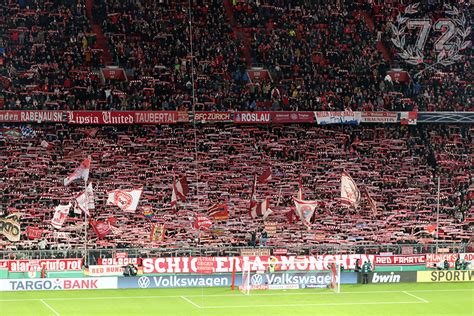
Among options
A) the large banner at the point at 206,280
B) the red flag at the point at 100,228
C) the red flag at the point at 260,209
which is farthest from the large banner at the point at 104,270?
the red flag at the point at 260,209

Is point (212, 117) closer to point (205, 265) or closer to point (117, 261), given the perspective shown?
point (205, 265)

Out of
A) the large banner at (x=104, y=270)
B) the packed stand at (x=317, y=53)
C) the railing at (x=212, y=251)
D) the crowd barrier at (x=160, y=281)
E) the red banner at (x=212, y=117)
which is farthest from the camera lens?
the packed stand at (x=317, y=53)

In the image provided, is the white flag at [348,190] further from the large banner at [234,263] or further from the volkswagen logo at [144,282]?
the volkswagen logo at [144,282]

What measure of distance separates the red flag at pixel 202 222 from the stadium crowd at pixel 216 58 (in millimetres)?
7150

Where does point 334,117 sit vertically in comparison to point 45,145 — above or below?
above

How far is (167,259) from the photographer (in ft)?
113

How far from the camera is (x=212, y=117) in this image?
44156 millimetres

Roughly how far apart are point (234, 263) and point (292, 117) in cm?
1195

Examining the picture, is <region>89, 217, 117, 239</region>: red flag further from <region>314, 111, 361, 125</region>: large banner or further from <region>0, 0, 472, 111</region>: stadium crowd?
<region>314, 111, 361, 125</region>: large banner

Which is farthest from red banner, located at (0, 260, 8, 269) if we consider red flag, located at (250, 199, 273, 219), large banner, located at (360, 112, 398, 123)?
large banner, located at (360, 112, 398, 123)

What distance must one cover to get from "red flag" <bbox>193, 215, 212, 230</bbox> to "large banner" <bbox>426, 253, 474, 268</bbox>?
8.50 m

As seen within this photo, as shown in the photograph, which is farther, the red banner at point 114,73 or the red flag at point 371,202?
the red banner at point 114,73

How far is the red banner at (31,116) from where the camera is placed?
41625 mm

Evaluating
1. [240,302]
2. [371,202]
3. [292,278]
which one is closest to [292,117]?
[371,202]
